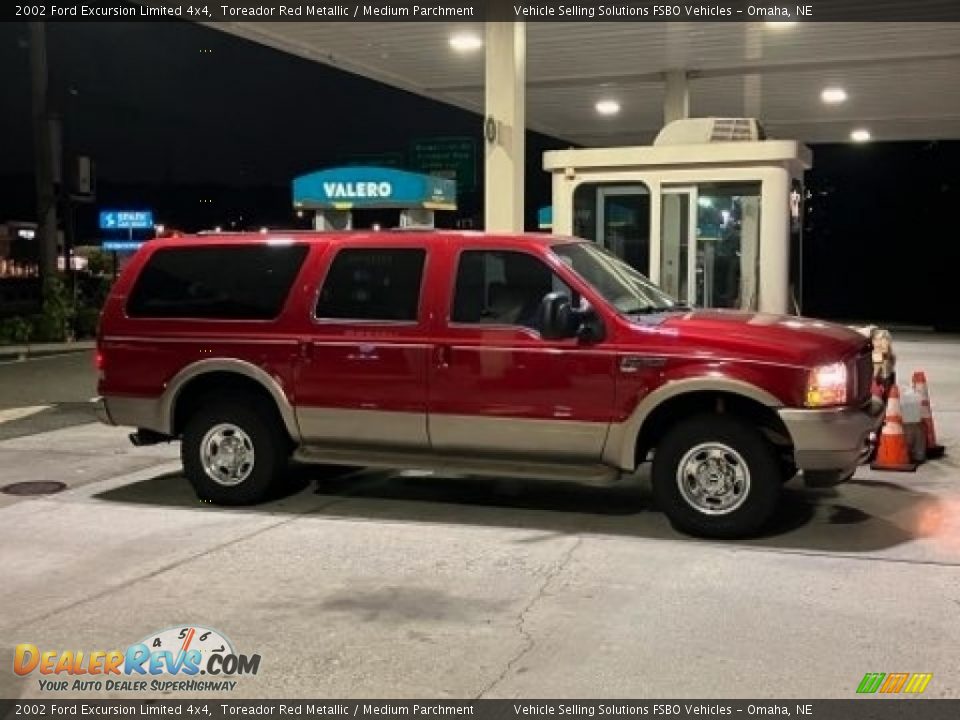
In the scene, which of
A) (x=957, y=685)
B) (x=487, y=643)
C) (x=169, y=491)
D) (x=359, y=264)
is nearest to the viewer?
(x=957, y=685)

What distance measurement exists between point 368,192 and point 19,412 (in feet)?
16.3

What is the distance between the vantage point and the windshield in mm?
7277

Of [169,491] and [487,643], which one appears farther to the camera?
[169,491]

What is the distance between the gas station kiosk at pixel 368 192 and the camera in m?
14.0

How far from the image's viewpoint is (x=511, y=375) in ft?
23.2

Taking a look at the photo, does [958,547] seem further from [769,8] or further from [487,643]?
[769,8]

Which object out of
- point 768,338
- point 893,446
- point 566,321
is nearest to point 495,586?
point 566,321

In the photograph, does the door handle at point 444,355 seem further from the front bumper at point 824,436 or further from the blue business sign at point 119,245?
the blue business sign at point 119,245

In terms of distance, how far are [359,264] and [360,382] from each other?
0.85 m

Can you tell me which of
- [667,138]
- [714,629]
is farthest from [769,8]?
[714,629]

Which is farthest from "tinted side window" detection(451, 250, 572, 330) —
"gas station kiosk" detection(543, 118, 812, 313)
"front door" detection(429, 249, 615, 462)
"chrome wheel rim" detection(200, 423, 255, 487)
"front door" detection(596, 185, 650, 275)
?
"front door" detection(596, 185, 650, 275)

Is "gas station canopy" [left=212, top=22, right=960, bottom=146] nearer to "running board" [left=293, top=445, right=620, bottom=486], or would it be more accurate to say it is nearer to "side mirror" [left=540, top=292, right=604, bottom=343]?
"running board" [left=293, top=445, right=620, bottom=486]

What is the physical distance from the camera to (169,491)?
27.7 feet

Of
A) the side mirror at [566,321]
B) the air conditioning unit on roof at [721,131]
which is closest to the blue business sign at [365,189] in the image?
the air conditioning unit on roof at [721,131]
